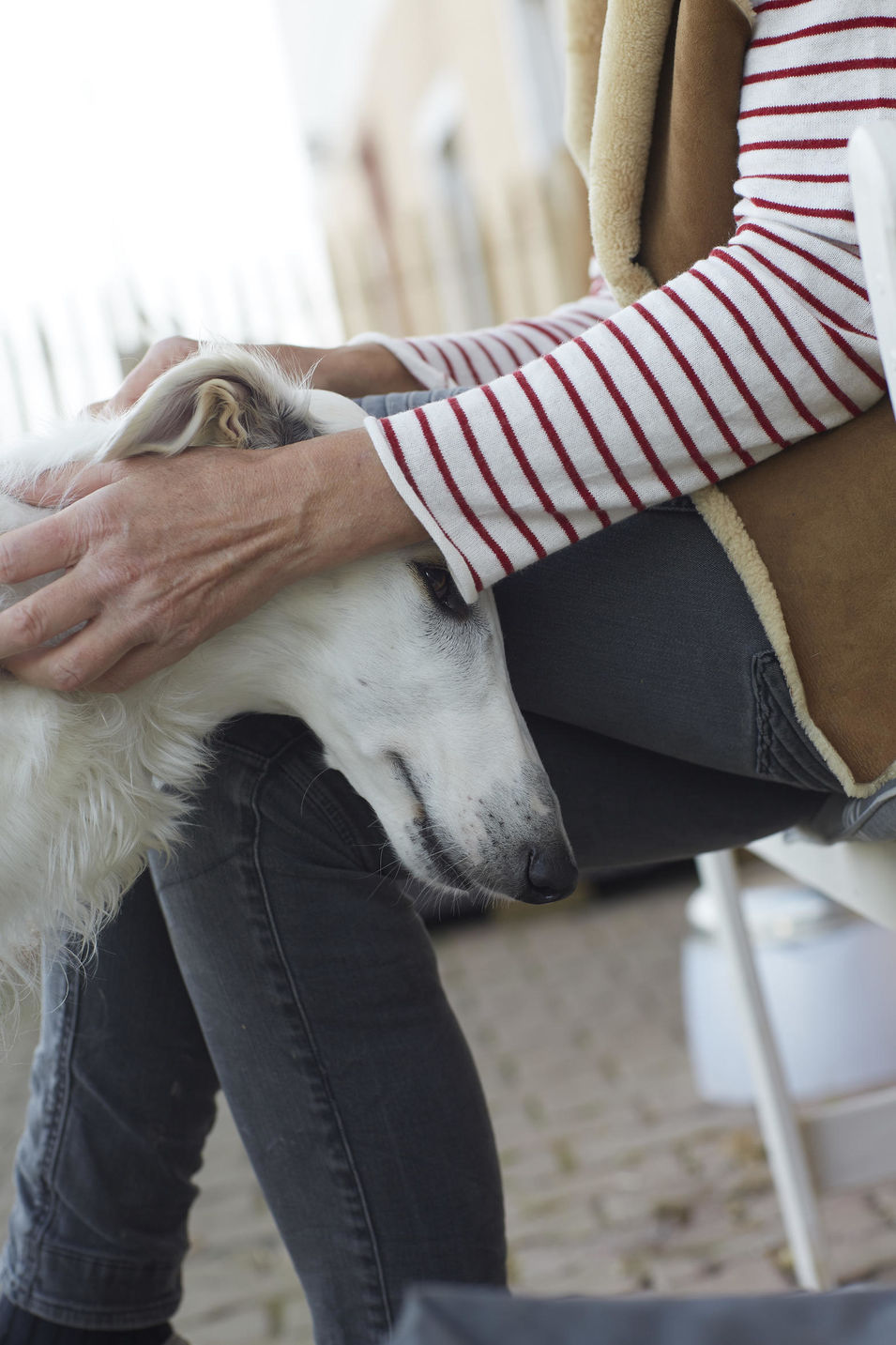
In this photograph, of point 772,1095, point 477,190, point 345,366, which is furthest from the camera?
point 477,190

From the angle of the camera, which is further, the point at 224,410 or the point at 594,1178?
the point at 594,1178

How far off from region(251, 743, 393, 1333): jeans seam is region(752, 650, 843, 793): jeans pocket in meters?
0.42

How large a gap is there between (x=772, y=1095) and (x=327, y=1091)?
887 mm

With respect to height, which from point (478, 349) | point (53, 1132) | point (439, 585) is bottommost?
point (53, 1132)

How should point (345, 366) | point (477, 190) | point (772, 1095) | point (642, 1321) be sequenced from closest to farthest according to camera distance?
point (642, 1321), point (345, 366), point (772, 1095), point (477, 190)

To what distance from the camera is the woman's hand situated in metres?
0.95

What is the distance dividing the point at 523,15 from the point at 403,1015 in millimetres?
6565

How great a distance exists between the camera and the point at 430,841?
1.12m

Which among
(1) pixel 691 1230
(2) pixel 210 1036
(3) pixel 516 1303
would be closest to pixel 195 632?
(2) pixel 210 1036

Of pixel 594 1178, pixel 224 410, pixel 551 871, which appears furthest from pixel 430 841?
pixel 594 1178

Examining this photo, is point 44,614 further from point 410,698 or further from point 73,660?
point 410,698

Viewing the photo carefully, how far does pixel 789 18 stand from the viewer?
95 centimetres

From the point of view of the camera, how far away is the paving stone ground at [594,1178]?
1771 millimetres

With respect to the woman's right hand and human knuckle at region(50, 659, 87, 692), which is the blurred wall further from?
human knuckle at region(50, 659, 87, 692)
